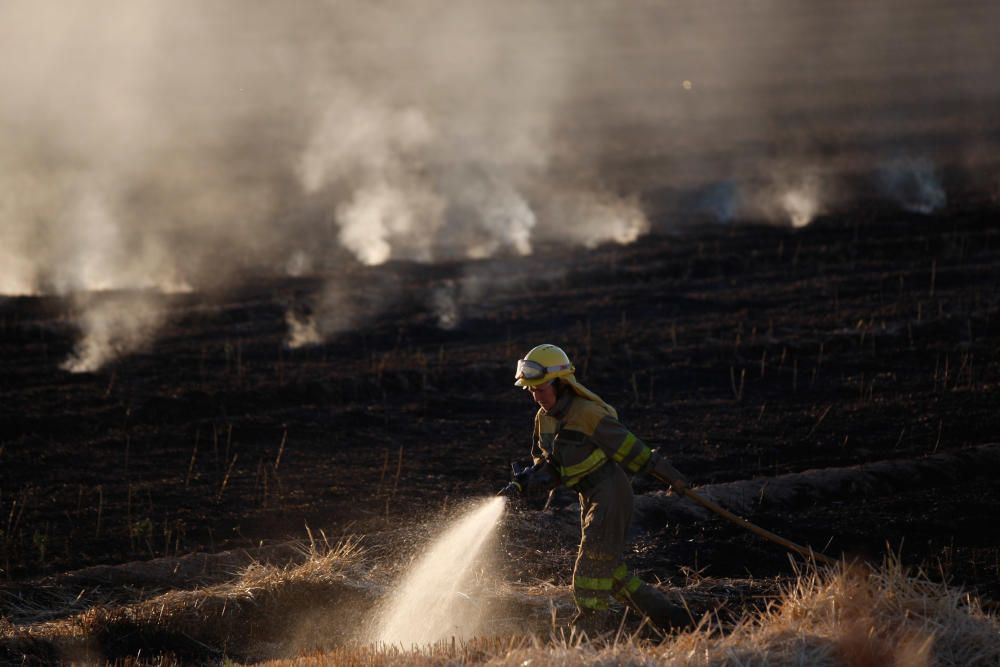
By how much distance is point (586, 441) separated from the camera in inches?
266

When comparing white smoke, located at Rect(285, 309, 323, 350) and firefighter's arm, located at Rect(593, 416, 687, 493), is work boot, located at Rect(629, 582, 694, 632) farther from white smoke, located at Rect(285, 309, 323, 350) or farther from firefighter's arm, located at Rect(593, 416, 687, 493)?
white smoke, located at Rect(285, 309, 323, 350)

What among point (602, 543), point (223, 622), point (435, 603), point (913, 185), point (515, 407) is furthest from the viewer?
point (913, 185)

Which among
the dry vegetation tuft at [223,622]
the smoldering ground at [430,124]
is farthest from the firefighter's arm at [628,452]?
the smoldering ground at [430,124]

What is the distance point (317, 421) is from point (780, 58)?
2275 inches

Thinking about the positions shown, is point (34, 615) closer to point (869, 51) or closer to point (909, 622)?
point (909, 622)

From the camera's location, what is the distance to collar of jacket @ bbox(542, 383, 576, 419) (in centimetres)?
678

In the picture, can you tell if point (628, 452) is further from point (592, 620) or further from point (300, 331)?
point (300, 331)

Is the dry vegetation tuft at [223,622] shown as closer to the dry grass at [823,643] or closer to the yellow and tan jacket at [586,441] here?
the dry grass at [823,643]

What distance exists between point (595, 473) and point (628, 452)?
29 centimetres

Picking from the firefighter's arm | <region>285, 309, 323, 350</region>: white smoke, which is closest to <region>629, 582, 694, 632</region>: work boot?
the firefighter's arm

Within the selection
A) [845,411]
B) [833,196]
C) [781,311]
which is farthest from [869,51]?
[845,411]

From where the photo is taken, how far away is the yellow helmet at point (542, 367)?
21.8 ft

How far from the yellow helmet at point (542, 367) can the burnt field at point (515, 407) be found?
2561 millimetres

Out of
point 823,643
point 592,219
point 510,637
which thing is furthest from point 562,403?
point 592,219
